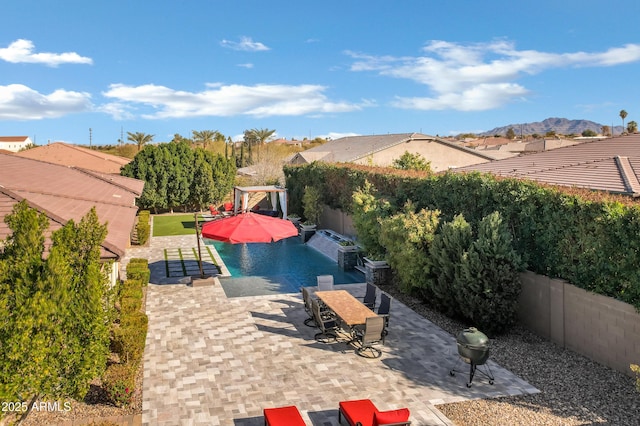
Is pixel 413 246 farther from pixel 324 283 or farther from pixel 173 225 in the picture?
pixel 173 225

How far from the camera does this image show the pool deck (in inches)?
436

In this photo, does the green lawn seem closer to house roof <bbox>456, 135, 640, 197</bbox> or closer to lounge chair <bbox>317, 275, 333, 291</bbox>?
lounge chair <bbox>317, 275, 333, 291</bbox>

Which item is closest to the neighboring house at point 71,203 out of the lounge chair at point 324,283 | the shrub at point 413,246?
the lounge chair at point 324,283

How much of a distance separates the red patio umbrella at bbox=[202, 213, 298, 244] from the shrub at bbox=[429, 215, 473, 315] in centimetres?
652

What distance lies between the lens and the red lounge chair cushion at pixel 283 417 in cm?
958

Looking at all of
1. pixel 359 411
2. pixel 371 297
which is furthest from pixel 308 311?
pixel 359 411

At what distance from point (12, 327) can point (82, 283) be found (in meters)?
1.19

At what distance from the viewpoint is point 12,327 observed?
21.3 feet

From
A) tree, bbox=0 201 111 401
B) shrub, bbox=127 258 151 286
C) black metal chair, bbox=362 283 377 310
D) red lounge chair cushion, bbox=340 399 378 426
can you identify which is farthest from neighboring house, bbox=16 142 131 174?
tree, bbox=0 201 111 401

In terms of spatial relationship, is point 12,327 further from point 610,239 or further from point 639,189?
point 639,189

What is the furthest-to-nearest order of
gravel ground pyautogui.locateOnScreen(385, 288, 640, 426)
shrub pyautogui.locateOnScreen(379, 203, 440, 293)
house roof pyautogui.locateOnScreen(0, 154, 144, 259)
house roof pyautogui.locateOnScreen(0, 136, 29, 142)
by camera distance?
house roof pyautogui.locateOnScreen(0, 136, 29, 142), shrub pyautogui.locateOnScreen(379, 203, 440, 293), house roof pyautogui.locateOnScreen(0, 154, 144, 259), gravel ground pyautogui.locateOnScreen(385, 288, 640, 426)

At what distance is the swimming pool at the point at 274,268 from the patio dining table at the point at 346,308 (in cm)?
457

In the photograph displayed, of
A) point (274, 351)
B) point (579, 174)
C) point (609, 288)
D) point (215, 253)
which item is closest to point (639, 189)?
point (579, 174)

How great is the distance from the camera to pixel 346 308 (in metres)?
15.5
